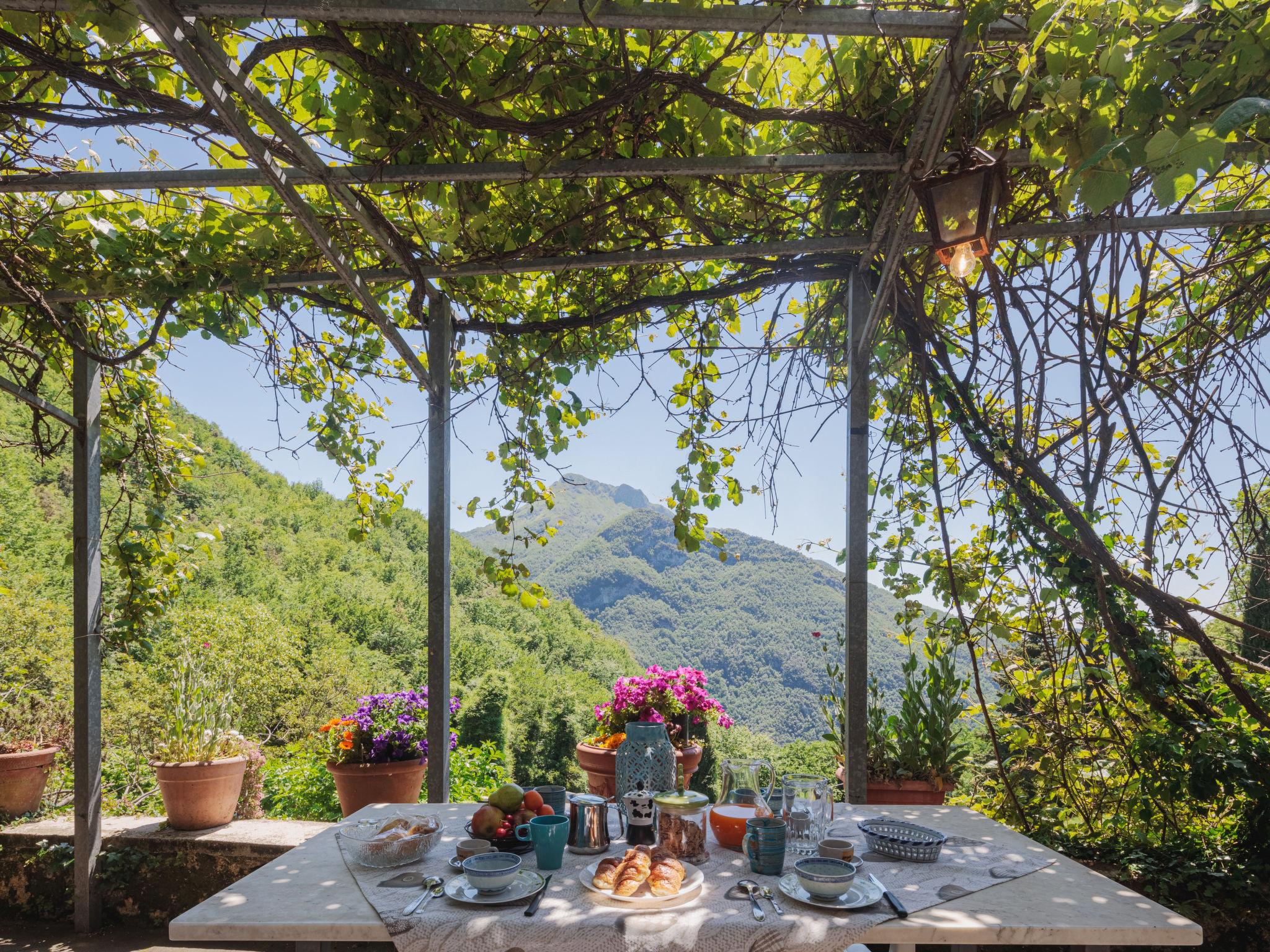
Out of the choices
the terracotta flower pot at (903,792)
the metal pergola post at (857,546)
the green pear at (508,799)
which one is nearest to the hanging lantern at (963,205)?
the metal pergola post at (857,546)

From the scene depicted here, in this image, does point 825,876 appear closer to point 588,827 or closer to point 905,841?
point 905,841

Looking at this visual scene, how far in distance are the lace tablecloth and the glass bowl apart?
0.07 ft

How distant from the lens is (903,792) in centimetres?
285

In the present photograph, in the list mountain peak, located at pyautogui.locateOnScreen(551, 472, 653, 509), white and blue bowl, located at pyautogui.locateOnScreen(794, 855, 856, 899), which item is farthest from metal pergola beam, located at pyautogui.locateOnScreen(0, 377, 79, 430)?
mountain peak, located at pyautogui.locateOnScreen(551, 472, 653, 509)

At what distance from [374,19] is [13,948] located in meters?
3.39

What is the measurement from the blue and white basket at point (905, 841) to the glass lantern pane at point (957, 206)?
4.29 feet

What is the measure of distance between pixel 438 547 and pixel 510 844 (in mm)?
1310

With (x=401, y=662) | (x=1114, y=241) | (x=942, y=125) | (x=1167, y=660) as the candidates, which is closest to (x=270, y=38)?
(x=942, y=125)

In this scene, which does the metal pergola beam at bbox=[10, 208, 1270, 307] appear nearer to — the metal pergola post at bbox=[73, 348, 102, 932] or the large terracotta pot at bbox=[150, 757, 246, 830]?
the metal pergola post at bbox=[73, 348, 102, 932]

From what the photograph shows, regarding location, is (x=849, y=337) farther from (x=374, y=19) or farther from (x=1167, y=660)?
(x=374, y=19)

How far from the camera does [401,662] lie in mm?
11820

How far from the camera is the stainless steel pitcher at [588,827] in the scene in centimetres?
164

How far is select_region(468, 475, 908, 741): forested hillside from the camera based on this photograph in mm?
9883

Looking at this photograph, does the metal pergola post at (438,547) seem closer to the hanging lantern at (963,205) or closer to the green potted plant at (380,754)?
the green potted plant at (380,754)
